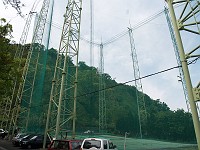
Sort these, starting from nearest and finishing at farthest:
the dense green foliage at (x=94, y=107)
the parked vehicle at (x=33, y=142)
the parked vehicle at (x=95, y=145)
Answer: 1. the parked vehicle at (x=95, y=145)
2. the dense green foliage at (x=94, y=107)
3. the parked vehicle at (x=33, y=142)

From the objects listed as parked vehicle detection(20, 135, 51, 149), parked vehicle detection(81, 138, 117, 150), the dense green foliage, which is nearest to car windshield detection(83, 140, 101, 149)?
parked vehicle detection(81, 138, 117, 150)

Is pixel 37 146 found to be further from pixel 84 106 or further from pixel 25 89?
pixel 25 89

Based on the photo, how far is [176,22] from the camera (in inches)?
179

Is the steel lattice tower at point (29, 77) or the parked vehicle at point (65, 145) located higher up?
the steel lattice tower at point (29, 77)

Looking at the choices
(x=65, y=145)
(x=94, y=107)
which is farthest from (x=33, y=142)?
(x=94, y=107)

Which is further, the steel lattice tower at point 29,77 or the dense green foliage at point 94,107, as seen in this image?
the steel lattice tower at point 29,77

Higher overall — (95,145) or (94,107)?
(94,107)

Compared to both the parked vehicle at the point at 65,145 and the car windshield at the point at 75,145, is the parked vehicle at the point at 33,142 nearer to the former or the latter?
the parked vehicle at the point at 65,145

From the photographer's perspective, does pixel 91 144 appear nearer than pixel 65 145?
Yes

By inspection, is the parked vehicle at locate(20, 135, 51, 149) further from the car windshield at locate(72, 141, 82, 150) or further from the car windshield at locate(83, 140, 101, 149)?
the car windshield at locate(83, 140, 101, 149)

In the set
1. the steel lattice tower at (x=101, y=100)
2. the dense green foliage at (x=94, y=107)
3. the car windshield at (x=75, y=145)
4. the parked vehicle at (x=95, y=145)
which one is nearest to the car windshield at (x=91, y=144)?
the parked vehicle at (x=95, y=145)

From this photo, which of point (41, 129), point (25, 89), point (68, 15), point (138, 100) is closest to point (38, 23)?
point (25, 89)

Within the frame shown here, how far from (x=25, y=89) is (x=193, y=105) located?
72.9 ft

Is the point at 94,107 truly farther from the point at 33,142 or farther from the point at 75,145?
the point at 75,145
